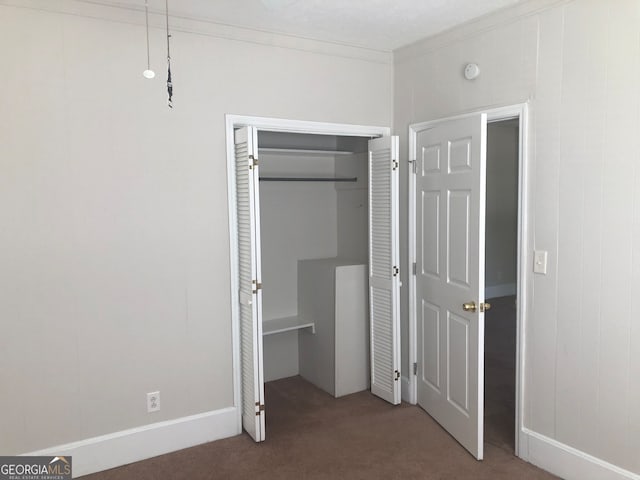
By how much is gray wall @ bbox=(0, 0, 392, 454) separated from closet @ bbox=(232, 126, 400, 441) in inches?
9.6

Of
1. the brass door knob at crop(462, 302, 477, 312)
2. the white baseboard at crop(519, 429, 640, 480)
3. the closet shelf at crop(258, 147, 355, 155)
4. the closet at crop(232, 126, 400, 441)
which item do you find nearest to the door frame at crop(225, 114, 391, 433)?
the closet at crop(232, 126, 400, 441)

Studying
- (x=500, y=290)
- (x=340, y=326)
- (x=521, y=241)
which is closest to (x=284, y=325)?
(x=340, y=326)

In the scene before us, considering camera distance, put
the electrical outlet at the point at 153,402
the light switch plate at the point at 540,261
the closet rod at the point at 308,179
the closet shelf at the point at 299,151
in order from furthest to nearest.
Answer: the closet rod at the point at 308,179 → the closet shelf at the point at 299,151 → the electrical outlet at the point at 153,402 → the light switch plate at the point at 540,261

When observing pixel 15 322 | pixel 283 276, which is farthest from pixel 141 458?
pixel 283 276

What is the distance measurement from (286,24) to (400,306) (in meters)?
2.12

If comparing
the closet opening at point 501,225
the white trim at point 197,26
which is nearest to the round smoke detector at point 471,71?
the white trim at point 197,26

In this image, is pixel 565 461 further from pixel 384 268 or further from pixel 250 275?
pixel 250 275

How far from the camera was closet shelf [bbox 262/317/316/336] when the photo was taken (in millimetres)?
4055

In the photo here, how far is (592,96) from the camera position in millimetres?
2539

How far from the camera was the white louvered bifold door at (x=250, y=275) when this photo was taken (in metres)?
3.11

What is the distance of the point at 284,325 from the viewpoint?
164 inches

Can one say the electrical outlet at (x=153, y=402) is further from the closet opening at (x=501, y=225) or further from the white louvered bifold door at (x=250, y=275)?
the closet opening at (x=501, y=225)

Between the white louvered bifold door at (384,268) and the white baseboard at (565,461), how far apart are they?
3.44ft

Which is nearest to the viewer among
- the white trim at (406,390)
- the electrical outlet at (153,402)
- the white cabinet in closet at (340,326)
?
the electrical outlet at (153,402)
